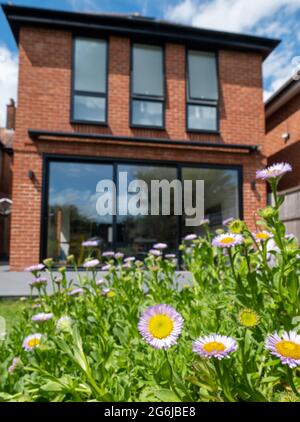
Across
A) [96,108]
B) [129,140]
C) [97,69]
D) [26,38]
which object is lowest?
[129,140]

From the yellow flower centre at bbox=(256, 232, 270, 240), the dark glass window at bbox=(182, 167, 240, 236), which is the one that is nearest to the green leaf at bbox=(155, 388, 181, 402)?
the yellow flower centre at bbox=(256, 232, 270, 240)

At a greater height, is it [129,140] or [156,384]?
[129,140]

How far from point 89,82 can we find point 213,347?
6.19 metres

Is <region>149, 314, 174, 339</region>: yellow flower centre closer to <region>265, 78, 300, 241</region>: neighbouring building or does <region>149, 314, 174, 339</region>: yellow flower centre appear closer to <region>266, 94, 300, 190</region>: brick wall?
<region>265, 78, 300, 241</region>: neighbouring building

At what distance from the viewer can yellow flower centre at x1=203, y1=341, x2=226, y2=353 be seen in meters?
0.67

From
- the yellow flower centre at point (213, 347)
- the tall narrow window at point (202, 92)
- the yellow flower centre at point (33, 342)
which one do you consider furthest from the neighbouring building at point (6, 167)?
the yellow flower centre at point (213, 347)

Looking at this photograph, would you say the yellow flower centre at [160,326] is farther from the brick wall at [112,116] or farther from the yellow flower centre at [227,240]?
the brick wall at [112,116]

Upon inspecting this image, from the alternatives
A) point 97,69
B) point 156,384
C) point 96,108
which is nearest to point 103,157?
point 96,108

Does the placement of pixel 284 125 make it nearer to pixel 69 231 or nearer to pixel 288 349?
pixel 69 231

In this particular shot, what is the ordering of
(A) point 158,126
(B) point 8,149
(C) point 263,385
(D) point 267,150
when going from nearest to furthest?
(C) point 263,385 → (A) point 158,126 → (D) point 267,150 → (B) point 8,149

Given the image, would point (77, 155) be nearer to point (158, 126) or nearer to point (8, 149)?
point (158, 126)

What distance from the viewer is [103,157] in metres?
5.92

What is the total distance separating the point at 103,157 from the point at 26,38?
262 centimetres

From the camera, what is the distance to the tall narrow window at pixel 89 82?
597cm
